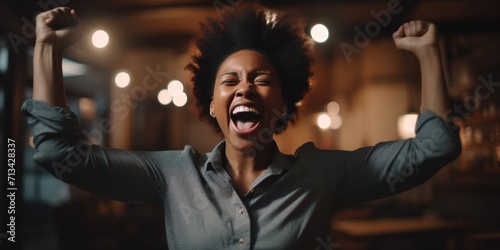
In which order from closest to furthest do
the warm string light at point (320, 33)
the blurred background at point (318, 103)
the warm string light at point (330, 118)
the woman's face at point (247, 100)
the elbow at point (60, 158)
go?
the elbow at point (60, 158), the woman's face at point (247, 100), the warm string light at point (320, 33), the blurred background at point (318, 103), the warm string light at point (330, 118)

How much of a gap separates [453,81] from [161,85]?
2.09 metres

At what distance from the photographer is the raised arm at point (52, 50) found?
2.82 feet

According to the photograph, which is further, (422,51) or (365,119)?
(365,119)

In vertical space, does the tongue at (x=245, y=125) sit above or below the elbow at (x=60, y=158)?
above

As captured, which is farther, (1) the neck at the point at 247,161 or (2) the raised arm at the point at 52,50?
(1) the neck at the point at 247,161

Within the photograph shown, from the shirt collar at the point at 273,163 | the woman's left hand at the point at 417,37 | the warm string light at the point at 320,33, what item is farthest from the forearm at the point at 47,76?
the warm string light at the point at 320,33

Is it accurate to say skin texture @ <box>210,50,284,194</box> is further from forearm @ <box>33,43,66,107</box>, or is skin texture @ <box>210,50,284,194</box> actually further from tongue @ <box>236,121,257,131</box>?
forearm @ <box>33,43,66,107</box>

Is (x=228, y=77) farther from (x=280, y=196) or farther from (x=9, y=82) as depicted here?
(x=9, y=82)

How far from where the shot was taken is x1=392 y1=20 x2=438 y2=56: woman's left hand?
89 cm

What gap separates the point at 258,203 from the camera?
2.94ft

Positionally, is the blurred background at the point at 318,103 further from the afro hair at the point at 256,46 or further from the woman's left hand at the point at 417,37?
the woman's left hand at the point at 417,37

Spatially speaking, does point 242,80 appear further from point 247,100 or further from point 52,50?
point 52,50

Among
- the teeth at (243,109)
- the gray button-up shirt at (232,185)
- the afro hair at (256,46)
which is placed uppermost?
the afro hair at (256,46)

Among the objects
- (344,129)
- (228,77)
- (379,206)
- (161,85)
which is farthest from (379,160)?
(344,129)
